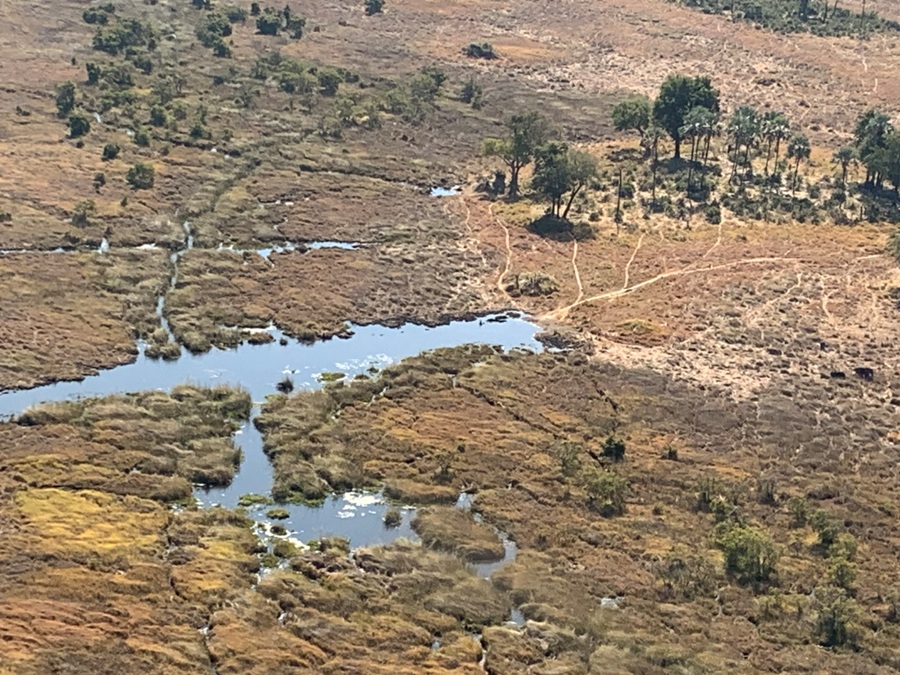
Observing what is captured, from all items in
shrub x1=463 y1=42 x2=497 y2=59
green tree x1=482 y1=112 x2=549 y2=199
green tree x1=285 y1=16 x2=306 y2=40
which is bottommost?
green tree x1=482 y1=112 x2=549 y2=199

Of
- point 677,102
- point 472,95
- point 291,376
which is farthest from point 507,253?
point 472,95

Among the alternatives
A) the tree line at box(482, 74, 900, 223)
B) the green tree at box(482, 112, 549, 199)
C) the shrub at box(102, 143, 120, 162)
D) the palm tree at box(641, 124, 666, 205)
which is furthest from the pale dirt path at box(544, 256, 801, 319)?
the shrub at box(102, 143, 120, 162)

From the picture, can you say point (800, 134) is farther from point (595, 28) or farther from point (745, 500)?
point (745, 500)

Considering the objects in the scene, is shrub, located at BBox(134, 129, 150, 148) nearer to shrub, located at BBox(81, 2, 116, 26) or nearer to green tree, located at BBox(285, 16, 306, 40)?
shrub, located at BBox(81, 2, 116, 26)

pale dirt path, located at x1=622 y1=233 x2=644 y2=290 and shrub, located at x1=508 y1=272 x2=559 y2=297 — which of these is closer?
shrub, located at x1=508 y1=272 x2=559 y2=297

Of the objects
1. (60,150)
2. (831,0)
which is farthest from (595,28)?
(60,150)

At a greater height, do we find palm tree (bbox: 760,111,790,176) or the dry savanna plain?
palm tree (bbox: 760,111,790,176)
